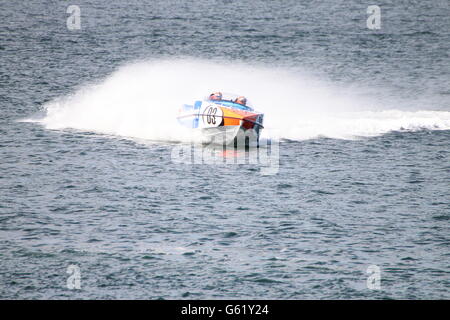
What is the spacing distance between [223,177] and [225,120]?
13.5 feet

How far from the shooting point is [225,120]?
4488 centimetres

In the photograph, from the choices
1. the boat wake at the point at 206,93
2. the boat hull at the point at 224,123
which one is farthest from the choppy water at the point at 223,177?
the boat hull at the point at 224,123

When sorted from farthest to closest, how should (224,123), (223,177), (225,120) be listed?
1. (224,123)
2. (225,120)
3. (223,177)

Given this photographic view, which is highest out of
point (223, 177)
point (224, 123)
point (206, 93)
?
point (206, 93)

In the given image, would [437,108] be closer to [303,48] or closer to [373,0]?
[303,48]

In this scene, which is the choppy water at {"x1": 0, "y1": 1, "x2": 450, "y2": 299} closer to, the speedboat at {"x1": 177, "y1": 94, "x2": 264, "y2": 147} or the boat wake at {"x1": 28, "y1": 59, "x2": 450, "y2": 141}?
the boat wake at {"x1": 28, "y1": 59, "x2": 450, "y2": 141}

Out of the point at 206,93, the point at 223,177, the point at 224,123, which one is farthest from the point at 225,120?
the point at 206,93

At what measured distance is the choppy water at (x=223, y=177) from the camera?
30.0 metres

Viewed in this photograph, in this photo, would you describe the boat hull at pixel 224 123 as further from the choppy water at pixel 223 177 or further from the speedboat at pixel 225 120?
the choppy water at pixel 223 177

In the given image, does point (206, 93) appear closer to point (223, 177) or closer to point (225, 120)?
point (225, 120)

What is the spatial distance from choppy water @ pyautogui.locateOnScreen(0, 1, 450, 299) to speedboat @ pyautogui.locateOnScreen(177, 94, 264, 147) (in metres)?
1.28

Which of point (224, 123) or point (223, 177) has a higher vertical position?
point (224, 123)

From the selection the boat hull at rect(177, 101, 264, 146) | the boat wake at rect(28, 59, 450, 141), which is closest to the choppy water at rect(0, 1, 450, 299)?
the boat wake at rect(28, 59, 450, 141)

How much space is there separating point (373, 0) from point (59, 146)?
88990 mm
